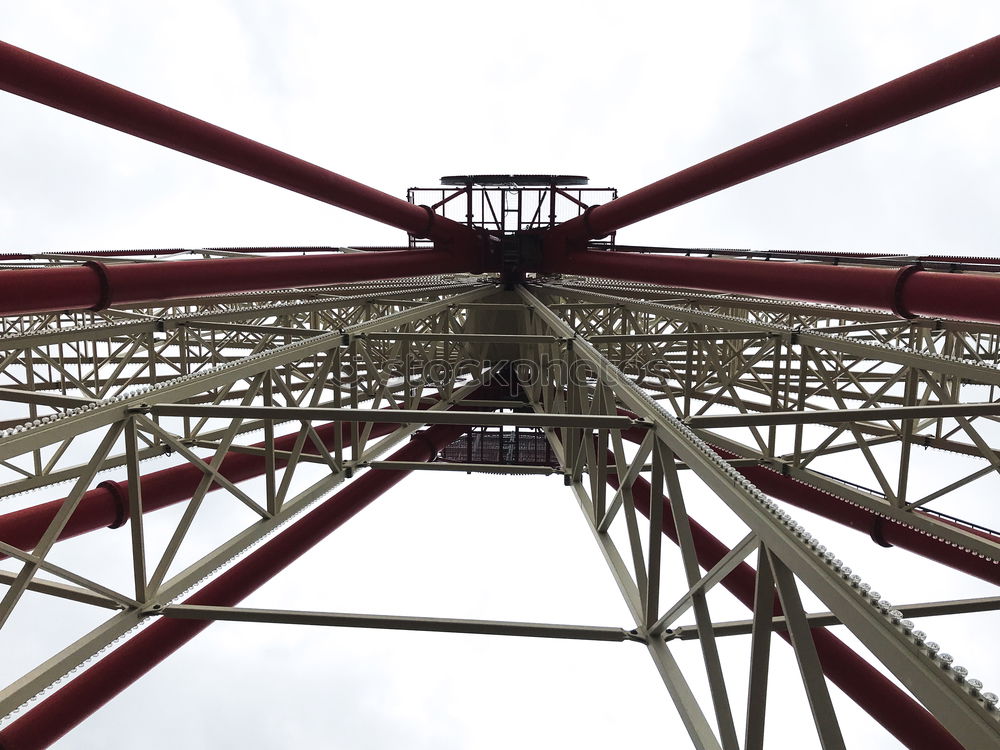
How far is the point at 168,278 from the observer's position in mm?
9648

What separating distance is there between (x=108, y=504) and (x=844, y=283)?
12.3 m

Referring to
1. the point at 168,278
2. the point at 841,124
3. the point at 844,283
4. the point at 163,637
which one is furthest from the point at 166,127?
the point at 844,283

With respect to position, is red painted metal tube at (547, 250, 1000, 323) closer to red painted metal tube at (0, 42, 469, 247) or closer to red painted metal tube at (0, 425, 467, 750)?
red painted metal tube at (0, 42, 469, 247)

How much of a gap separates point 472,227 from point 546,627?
1508 centimetres

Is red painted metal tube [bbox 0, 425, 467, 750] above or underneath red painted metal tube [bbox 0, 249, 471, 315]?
underneath

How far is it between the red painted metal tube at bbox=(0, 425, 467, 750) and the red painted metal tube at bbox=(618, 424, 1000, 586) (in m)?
9.22

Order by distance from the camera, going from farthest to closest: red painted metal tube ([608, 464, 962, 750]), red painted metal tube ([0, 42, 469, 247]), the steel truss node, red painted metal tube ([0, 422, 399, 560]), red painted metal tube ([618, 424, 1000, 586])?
red painted metal tube ([618, 424, 1000, 586]), red painted metal tube ([0, 422, 399, 560]), red painted metal tube ([0, 42, 469, 247]), red painted metal tube ([608, 464, 962, 750]), the steel truss node

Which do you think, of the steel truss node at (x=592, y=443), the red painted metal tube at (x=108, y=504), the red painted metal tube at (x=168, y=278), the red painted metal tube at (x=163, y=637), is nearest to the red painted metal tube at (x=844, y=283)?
the steel truss node at (x=592, y=443)

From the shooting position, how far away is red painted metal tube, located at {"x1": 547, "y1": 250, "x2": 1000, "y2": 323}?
6973 mm

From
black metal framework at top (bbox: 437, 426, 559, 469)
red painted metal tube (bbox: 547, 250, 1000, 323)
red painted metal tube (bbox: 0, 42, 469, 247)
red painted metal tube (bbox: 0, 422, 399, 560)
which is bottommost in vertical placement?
black metal framework at top (bbox: 437, 426, 559, 469)

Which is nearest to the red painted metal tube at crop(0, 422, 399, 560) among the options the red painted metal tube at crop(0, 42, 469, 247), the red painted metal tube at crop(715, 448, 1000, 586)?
the red painted metal tube at crop(0, 42, 469, 247)

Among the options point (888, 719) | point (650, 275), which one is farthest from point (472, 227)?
point (888, 719)

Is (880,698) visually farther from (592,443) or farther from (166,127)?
(166,127)

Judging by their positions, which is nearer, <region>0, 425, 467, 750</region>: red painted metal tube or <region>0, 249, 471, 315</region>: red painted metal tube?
<region>0, 425, 467, 750</region>: red painted metal tube
